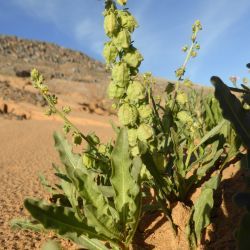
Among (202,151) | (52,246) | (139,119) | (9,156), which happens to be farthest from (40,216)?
(9,156)

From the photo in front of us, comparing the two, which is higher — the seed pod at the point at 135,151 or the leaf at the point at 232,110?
the seed pod at the point at 135,151

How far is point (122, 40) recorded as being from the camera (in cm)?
147

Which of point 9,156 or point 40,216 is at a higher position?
point 9,156

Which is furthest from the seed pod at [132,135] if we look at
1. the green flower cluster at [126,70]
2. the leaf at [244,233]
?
the leaf at [244,233]

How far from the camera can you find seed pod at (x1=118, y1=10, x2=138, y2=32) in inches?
58.0

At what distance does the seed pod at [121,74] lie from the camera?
1462mm

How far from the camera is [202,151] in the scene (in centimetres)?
223

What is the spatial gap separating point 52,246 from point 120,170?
348 millimetres

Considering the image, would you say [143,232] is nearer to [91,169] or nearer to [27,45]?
[91,169]

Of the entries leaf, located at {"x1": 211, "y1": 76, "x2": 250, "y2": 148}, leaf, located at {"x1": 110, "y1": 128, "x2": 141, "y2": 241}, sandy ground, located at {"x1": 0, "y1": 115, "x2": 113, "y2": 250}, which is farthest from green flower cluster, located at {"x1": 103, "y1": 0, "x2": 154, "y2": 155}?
sandy ground, located at {"x1": 0, "y1": 115, "x2": 113, "y2": 250}

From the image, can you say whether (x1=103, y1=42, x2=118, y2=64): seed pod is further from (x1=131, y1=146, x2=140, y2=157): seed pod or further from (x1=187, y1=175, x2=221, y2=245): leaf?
(x1=187, y1=175, x2=221, y2=245): leaf

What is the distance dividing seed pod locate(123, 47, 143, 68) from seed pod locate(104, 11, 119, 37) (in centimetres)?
10

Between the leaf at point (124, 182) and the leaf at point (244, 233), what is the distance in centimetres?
53

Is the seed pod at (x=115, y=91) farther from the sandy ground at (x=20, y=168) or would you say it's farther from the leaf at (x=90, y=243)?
the sandy ground at (x=20, y=168)
